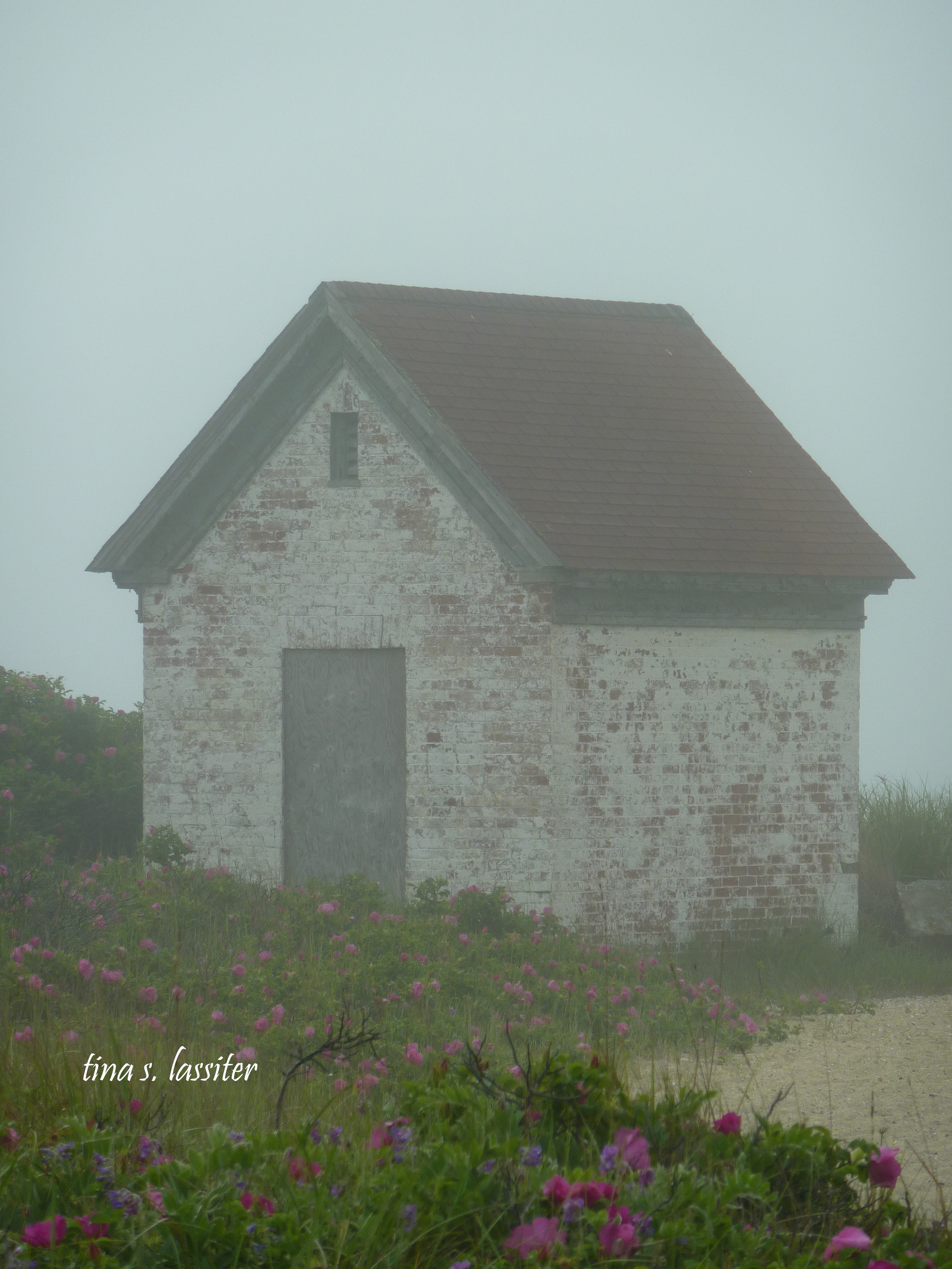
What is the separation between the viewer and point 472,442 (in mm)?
13273

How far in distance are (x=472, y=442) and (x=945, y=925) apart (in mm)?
7181

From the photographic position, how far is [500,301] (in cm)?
1594

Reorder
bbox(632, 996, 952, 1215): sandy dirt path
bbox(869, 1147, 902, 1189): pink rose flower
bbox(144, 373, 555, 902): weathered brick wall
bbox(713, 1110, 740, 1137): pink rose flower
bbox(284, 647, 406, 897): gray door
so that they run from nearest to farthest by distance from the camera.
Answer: bbox(869, 1147, 902, 1189): pink rose flower
bbox(713, 1110, 740, 1137): pink rose flower
bbox(632, 996, 952, 1215): sandy dirt path
bbox(144, 373, 555, 902): weathered brick wall
bbox(284, 647, 406, 897): gray door

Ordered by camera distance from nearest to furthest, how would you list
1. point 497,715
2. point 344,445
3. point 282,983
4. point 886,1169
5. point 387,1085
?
point 886,1169
point 387,1085
point 282,983
point 497,715
point 344,445

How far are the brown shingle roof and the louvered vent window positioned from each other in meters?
0.83

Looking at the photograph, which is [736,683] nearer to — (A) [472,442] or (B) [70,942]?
(A) [472,442]

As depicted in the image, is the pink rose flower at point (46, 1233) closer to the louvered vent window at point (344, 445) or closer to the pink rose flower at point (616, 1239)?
the pink rose flower at point (616, 1239)

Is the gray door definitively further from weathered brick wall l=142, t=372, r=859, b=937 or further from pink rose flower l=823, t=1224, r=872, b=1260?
pink rose flower l=823, t=1224, r=872, b=1260

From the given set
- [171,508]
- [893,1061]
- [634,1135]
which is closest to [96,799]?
[171,508]

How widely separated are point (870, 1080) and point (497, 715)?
5074 mm

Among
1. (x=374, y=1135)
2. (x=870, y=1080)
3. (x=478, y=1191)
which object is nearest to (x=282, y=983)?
(x=870, y=1080)

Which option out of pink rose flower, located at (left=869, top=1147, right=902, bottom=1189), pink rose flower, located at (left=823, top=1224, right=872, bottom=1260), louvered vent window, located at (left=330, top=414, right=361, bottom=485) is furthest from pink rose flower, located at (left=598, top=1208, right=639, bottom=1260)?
louvered vent window, located at (left=330, top=414, right=361, bottom=485)

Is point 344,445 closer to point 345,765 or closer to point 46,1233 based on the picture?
point 345,765

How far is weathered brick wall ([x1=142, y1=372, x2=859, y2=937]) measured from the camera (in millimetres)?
12375
